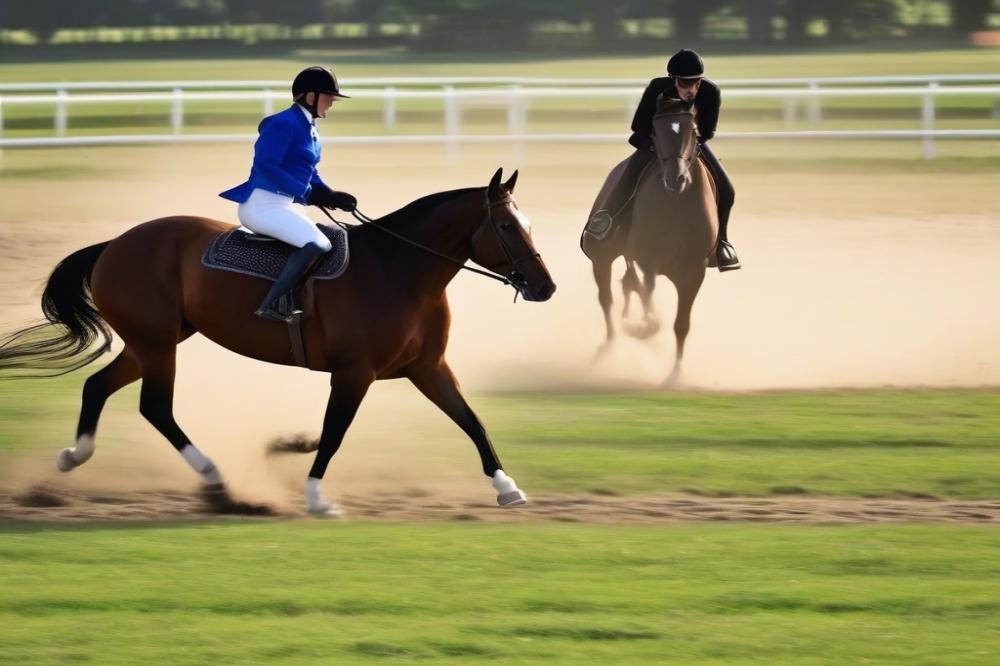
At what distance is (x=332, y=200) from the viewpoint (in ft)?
27.5

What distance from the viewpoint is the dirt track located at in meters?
8.19

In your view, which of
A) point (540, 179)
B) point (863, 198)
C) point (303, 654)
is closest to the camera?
point (303, 654)

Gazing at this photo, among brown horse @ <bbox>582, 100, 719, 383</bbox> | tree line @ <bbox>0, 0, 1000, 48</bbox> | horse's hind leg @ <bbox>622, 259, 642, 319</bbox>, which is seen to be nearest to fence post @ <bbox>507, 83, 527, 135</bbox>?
horse's hind leg @ <bbox>622, 259, 642, 319</bbox>

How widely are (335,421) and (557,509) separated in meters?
1.17

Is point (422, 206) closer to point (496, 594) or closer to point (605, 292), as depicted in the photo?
point (496, 594)

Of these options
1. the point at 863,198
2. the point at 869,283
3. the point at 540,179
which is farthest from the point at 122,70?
the point at 869,283

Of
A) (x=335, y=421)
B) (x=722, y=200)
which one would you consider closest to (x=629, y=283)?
(x=722, y=200)

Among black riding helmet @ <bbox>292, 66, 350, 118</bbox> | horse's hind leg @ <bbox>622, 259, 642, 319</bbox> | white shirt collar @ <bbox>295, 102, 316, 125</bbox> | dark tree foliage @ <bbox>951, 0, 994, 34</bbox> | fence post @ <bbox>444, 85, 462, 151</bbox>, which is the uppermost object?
dark tree foliage @ <bbox>951, 0, 994, 34</bbox>

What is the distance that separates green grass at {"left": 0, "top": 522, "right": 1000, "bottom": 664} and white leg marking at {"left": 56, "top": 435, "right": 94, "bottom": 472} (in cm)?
86

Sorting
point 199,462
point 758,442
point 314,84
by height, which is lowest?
point 758,442

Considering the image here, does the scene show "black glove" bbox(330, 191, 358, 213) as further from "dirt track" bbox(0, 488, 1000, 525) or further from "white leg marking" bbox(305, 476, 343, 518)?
"dirt track" bbox(0, 488, 1000, 525)

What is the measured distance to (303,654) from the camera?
6000mm

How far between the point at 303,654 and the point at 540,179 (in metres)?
19.2

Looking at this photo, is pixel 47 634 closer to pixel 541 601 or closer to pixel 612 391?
pixel 541 601
